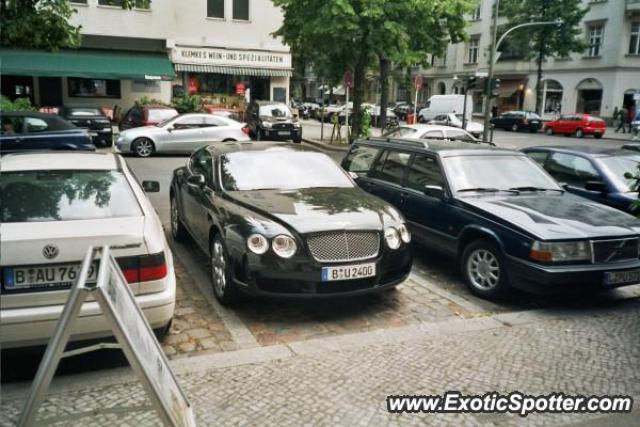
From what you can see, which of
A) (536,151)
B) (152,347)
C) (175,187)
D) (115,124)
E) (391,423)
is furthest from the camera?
(115,124)

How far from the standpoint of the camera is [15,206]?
4.20 m

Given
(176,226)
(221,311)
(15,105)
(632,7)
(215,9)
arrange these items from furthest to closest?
(632,7), (215,9), (15,105), (176,226), (221,311)

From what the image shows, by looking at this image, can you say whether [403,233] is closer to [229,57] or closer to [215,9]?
[229,57]

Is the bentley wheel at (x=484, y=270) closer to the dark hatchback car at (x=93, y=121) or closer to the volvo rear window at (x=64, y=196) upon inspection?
the volvo rear window at (x=64, y=196)

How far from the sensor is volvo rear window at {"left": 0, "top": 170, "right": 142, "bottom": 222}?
4.18m

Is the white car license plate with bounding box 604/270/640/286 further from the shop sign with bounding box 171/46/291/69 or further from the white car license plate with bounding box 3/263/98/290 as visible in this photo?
the shop sign with bounding box 171/46/291/69

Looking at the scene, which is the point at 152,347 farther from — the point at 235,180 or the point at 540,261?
the point at 540,261

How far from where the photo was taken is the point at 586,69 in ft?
145

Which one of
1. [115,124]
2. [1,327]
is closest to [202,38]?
[115,124]

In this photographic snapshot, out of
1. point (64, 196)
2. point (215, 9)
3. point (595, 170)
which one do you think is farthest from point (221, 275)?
point (215, 9)

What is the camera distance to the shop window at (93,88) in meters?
31.1

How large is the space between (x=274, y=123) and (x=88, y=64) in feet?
37.2

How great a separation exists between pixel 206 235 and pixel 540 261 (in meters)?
3.46

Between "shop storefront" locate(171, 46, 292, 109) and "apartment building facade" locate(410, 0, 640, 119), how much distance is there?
1542 cm
